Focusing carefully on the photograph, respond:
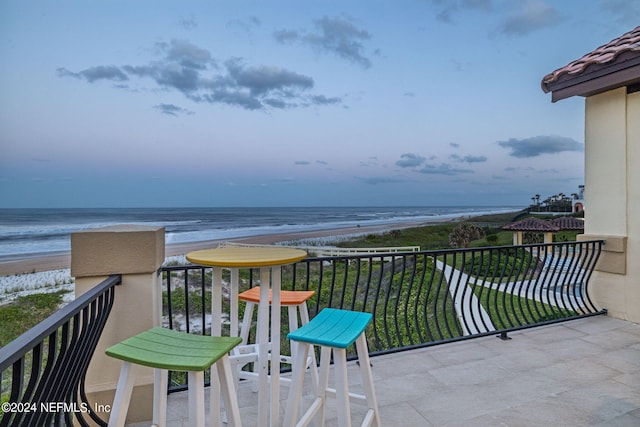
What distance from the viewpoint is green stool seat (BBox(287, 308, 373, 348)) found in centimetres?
147

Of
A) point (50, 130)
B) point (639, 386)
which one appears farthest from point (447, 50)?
point (50, 130)

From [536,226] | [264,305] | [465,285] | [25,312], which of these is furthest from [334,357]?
[536,226]

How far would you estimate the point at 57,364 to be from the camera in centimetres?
129

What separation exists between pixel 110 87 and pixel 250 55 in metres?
7.76

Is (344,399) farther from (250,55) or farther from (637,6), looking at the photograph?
(250,55)

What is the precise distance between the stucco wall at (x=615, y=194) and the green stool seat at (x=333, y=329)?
13.4 feet

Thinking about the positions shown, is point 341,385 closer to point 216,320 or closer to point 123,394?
point 216,320

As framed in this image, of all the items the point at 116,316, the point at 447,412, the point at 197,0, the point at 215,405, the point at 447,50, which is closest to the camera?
the point at 215,405

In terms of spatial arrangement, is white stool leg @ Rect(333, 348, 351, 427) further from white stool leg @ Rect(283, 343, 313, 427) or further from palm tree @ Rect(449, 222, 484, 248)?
palm tree @ Rect(449, 222, 484, 248)

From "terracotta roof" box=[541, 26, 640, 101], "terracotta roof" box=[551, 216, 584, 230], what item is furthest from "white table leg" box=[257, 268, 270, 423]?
"terracotta roof" box=[551, 216, 584, 230]

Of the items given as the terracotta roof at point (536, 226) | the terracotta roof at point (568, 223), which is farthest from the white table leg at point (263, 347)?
the terracotta roof at point (536, 226)

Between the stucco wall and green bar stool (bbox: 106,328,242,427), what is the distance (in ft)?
15.8

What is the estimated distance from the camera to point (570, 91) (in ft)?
13.4

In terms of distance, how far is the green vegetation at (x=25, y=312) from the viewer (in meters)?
6.49
